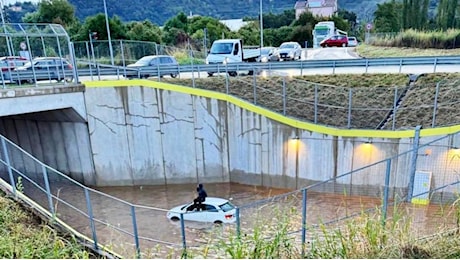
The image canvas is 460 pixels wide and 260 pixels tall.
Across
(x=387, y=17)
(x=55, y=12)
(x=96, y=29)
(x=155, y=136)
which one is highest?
(x=55, y=12)

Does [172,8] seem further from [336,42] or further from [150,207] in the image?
[150,207]

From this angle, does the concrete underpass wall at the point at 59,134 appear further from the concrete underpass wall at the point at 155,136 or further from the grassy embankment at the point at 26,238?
the grassy embankment at the point at 26,238

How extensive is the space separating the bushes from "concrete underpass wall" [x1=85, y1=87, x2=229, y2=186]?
18970 millimetres

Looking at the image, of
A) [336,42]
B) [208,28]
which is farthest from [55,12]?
[336,42]

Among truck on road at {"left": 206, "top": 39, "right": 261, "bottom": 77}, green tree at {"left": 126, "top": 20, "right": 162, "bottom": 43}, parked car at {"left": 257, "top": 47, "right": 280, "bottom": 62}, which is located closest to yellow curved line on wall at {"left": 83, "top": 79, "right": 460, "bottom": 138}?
truck on road at {"left": 206, "top": 39, "right": 261, "bottom": 77}

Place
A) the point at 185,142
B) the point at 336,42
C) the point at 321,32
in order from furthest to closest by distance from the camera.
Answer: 1. the point at 321,32
2. the point at 336,42
3. the point at 185,142

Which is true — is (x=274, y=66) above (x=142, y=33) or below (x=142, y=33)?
below

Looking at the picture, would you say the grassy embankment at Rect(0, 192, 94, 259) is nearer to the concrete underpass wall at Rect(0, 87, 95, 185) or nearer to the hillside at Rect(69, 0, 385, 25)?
the concrete underpass wall at Rect(0, 87, 95, 185)

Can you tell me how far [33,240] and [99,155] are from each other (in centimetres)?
1031

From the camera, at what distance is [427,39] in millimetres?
24438

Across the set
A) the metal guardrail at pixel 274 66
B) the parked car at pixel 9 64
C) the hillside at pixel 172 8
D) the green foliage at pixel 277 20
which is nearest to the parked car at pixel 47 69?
the parked car at pixel 9 64

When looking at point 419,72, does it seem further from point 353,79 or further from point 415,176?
point 415,176

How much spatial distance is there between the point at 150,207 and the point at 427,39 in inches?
931

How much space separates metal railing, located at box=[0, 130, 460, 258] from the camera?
6727 millimetres
